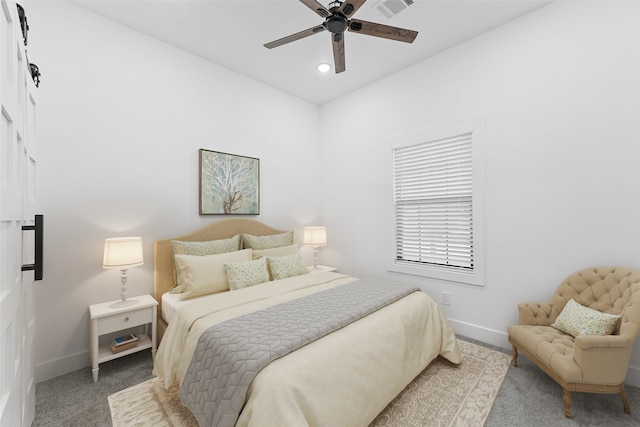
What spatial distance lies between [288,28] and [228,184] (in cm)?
182

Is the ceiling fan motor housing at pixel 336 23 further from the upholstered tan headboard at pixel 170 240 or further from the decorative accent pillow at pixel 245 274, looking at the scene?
the upholstered tan headboard at pixel 170 240

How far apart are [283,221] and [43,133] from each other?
260 centimetres

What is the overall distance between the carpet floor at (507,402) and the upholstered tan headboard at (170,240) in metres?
0.52

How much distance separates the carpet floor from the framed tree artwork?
1722mm

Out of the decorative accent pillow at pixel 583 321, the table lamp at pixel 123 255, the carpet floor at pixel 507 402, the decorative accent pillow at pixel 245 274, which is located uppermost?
the table lamp at pixel 123 255

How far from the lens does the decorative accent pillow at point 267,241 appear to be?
3338 mm

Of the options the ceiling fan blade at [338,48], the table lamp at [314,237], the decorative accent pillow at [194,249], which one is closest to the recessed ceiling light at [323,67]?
the ceiling fan blade at [338,48]

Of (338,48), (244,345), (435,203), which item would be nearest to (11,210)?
(244,345)

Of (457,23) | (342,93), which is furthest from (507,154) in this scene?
(342,93)

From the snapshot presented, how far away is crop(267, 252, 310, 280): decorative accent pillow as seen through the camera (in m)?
3.04

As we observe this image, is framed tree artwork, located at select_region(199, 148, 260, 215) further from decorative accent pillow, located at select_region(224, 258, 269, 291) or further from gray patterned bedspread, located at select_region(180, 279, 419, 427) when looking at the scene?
gray patterned bedspread, located at select_region(180, 279, 419, 427)

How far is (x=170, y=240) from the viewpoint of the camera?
2.88m

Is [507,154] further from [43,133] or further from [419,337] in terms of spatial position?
[43,133]

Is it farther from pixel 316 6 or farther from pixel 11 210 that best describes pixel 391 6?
pixel 11 210
